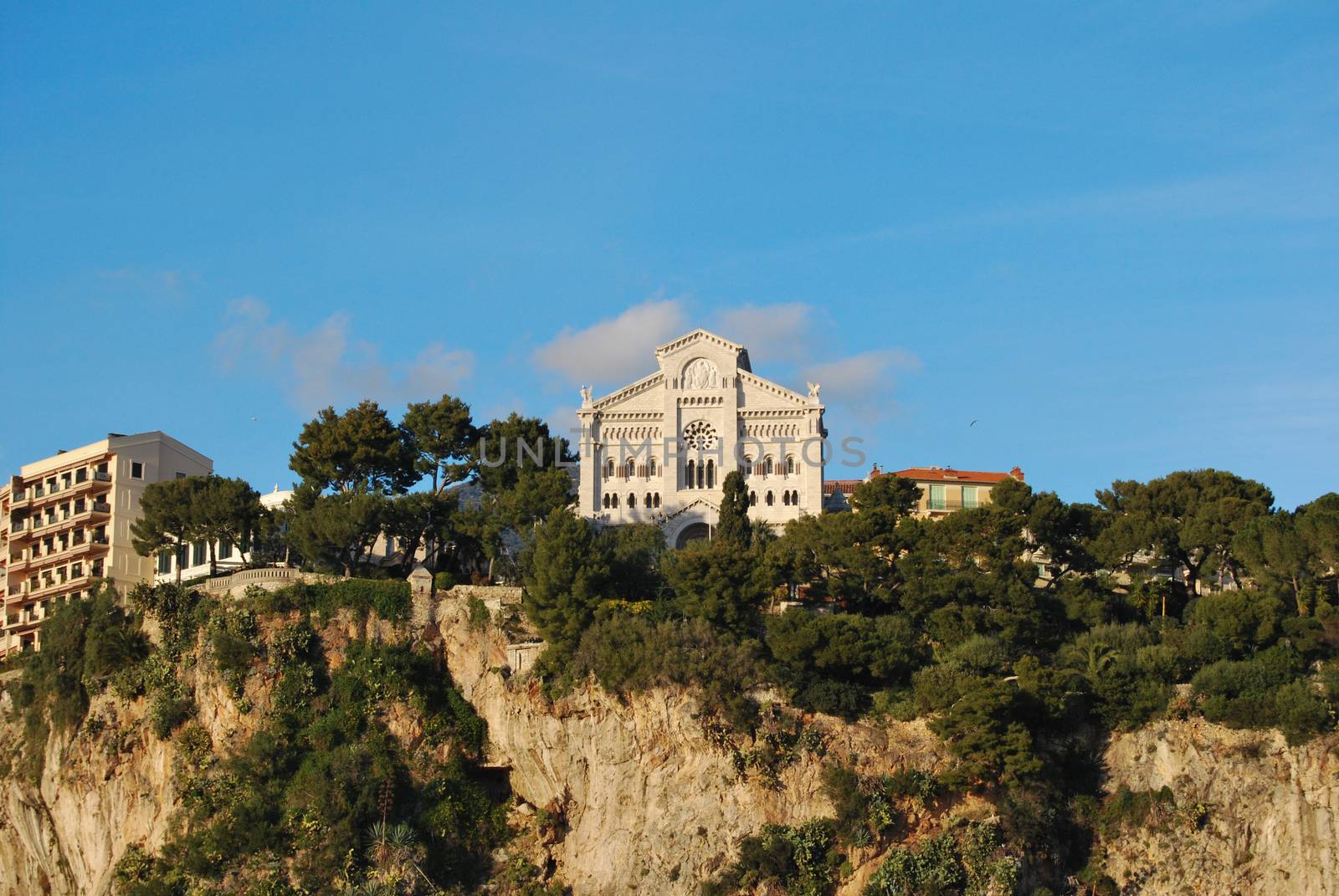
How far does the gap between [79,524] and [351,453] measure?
46.7ft

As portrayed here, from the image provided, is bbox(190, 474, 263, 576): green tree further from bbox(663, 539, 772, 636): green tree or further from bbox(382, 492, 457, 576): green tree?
bbox(663, 539, 772, 636): green tree

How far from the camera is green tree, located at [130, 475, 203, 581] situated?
75.2 meters

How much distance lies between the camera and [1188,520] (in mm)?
72375

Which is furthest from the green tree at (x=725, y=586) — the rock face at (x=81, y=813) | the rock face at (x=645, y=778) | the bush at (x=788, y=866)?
the rock face at (x=81, y=813)

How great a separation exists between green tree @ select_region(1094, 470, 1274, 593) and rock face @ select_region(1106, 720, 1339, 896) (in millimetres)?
11685

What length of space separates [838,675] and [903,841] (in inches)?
270

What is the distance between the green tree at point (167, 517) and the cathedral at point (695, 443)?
18.4m

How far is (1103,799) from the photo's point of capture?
61.2 metres

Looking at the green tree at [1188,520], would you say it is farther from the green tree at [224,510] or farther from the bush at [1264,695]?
the green tree at [224,510]

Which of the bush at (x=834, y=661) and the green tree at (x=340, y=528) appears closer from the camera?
the bush at (x=834, y=661)

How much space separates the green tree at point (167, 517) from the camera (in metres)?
75.2

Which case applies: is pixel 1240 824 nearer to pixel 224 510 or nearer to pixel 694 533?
pixel 694 533

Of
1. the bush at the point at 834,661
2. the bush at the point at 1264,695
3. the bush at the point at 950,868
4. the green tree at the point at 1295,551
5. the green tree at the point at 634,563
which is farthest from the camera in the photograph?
the green tree at the point at 634,563

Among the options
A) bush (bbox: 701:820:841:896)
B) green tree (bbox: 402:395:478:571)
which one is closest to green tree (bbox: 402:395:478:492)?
green tree (bbox: 402:395:478:571)
